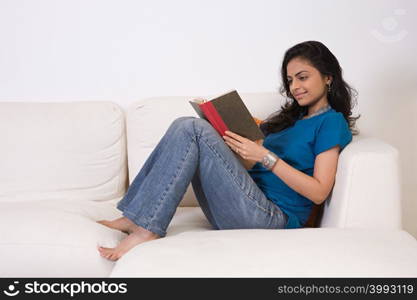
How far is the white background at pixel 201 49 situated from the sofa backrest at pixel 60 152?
0.23 metres

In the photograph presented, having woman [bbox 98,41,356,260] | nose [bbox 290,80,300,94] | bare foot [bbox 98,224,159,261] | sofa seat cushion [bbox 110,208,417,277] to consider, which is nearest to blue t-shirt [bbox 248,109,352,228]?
woman [bbox 98,41,356,260]

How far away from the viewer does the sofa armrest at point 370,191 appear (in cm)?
146

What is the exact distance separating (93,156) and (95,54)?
511 millimetres

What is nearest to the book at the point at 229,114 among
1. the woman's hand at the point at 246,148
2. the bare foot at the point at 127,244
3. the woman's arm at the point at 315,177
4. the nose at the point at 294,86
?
the woman's hand at the point at 246,148

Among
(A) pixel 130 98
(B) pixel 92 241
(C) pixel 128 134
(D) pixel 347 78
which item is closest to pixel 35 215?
(B) pixel 92 241

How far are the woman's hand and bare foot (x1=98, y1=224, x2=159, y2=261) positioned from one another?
14.5 inches

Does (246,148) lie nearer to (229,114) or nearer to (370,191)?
(229,114)

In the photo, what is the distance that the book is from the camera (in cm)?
149

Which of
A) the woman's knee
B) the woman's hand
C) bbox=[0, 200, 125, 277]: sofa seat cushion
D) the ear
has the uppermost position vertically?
the ear

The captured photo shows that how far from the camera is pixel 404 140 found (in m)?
2.29

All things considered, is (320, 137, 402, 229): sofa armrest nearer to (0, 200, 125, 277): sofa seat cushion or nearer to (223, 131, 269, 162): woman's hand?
(223, 131, 269, 162): woman's hand

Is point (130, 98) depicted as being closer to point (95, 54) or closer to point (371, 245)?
point (95, 54)

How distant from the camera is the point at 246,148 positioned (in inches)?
60.1

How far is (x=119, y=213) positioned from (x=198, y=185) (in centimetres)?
45
